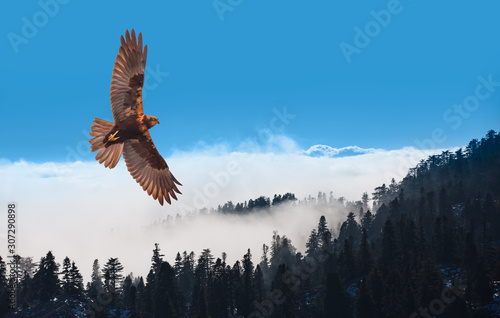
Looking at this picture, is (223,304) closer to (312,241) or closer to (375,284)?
(375,284)

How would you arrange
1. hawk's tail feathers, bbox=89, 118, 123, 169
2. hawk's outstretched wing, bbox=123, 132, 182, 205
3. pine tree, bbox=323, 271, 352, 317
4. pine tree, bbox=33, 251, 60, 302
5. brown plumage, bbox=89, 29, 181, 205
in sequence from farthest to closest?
1. pine tree, bbox=33, 251, 60, 302
2. pine tree, bbox=323, 271, 352, 317
3. hawk's outstretched wing, bbox=123, 132, 182, 205
4. hawk's tail feathers, bbox=89, 118, 123, 169
5. brown plumage, bbox=89, 29, 181, 205

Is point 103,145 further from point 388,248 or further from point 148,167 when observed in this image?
point 388,248

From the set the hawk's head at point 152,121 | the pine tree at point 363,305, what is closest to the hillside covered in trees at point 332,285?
the pine tree at point 363,305

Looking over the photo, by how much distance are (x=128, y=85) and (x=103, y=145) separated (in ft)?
5.84

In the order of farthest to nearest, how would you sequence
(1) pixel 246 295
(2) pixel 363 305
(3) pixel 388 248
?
(3) pixel 388 248, (1) pixel 246 295, (2) pixel 363 305

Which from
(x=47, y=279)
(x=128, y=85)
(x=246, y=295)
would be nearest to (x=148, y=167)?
(x=128, y=85)

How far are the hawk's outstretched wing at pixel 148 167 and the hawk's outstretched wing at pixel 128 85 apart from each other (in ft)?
3.38

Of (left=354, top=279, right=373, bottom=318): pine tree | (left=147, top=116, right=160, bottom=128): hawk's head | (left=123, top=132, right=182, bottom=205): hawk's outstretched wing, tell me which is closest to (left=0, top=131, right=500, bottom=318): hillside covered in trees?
(left=354, top=279, right=373, bottom=318): pine tree

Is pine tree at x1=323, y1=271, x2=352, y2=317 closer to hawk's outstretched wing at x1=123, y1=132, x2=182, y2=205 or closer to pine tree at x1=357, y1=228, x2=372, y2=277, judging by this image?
pine tree at x1=357, y1=228, x2=372, y2=277

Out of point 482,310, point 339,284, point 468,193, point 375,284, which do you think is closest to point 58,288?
point 339,284

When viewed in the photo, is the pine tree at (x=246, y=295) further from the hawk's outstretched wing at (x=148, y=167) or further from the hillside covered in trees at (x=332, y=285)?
the hawk's outstretched wing at (x=148, y=167)

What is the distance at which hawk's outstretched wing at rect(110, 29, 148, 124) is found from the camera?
11602 mm

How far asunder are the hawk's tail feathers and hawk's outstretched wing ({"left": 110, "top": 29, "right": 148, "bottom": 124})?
2.29ft

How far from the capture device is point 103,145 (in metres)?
12.0
